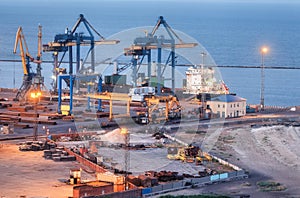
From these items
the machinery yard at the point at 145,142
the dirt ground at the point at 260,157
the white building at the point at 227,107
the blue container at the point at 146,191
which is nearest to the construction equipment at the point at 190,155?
the machinery yard at the point at 145,142

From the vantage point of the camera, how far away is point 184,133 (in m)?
35.2

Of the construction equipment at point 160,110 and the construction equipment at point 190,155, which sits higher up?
the construction equipment at point 160,110

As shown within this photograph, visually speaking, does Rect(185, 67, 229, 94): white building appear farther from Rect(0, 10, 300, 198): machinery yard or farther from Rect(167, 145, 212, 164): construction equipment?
Rect(167, 145, 212, 164): construction equipment

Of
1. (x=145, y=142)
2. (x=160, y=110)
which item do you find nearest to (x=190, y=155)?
(x=145, y=142)

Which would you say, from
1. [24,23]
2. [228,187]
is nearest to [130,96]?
[228,187]

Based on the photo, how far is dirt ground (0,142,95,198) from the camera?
23922 millimetres

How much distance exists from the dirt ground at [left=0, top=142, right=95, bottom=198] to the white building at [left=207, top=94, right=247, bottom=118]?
1247cm

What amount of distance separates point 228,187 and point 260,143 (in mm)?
8251

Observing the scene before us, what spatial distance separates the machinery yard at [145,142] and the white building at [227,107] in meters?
0.05

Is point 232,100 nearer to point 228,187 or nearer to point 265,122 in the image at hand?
point 265,122

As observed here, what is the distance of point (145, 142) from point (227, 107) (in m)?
9.35

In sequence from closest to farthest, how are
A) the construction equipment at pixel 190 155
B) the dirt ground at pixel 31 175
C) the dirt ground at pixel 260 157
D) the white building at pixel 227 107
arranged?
1. the dirt ground at pixel 31 175
2. the dirt ground at pixel 260 157
3. the construction equipment at pixel 190 155
4. the white building at pixel 227 107

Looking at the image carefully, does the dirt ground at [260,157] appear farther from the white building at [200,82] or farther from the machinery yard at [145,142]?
the white building at [200,82]

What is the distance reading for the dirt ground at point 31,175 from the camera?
78.5 ft
